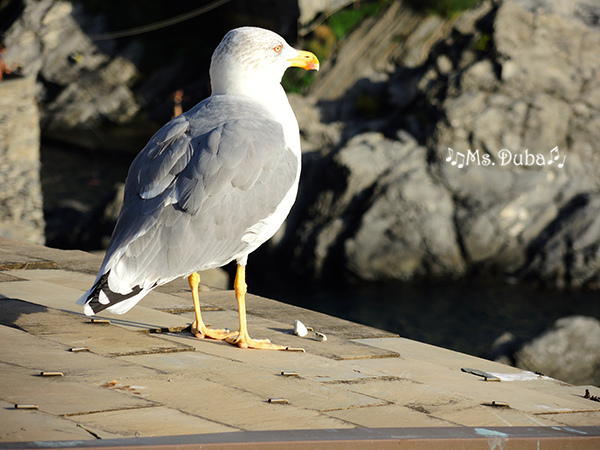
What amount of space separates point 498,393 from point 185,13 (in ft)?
96.7

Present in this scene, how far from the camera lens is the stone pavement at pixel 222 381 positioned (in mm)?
3195

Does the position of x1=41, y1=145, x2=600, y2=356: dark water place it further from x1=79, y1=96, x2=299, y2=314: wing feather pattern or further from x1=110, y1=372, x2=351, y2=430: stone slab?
x1=110, y1=372, x2=351, y2=430: stone slab

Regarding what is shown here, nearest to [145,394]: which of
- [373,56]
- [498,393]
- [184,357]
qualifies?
[184,357]

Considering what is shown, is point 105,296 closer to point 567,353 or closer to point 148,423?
point 148,423

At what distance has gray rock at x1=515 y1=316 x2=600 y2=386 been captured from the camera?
10.5 meters

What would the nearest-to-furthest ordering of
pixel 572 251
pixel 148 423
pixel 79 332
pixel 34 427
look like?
pixel 34 427, pixel 148 423, pixel 79 332, pixel 572 251

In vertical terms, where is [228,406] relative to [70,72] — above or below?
below

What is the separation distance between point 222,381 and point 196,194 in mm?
998

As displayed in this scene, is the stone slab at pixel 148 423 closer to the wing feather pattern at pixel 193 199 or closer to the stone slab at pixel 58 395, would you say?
the stone slab at pixel 58 395

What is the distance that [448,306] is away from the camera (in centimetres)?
1570

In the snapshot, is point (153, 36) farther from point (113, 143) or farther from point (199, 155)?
point (199, 155)

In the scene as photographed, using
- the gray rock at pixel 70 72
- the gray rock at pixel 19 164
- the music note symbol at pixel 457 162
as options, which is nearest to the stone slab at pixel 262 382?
the gray rock at pixel 19 164

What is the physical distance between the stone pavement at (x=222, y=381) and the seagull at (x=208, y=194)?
12.9 inches

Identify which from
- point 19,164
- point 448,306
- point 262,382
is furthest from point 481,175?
point 262,382
